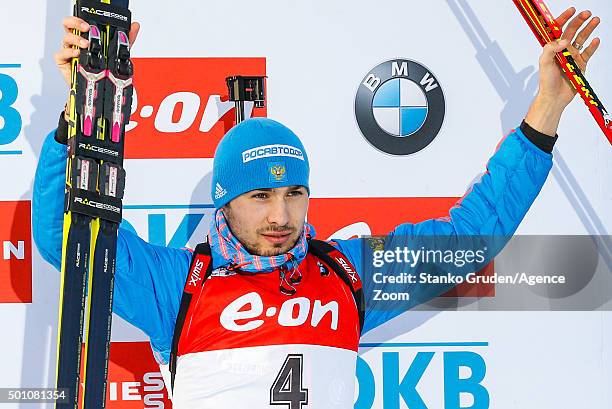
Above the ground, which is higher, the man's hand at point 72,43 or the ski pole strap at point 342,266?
the man's hand at point 72,43

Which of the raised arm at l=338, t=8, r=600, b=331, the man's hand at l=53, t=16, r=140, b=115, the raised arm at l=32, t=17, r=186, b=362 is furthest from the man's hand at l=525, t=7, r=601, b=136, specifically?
the man's hand at l=53, t=16, r=140, b=115

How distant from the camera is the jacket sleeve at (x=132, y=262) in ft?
6.60

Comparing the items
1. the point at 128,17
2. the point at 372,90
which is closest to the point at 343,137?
the point at 372,90

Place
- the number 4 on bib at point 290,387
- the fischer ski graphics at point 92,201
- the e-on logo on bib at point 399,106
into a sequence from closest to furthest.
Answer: the fischer ski graphics at point 92,201 < the number 4 on bib at point 290,387 < the e-on logo on bib at point 399,106

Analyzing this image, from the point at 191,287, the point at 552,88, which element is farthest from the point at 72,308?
the point at 552,88

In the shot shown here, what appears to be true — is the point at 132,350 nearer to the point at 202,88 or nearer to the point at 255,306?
the point at 255,306

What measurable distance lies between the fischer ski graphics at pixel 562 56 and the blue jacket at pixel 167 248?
0.68 feet

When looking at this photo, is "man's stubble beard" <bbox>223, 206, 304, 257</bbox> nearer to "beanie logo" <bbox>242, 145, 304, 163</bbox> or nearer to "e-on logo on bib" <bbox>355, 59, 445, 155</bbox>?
"beanie logo" <bbox>242, 145, 304, 163</bbox>

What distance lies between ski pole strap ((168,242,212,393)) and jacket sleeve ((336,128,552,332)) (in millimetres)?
375

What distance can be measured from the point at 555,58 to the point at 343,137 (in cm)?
63

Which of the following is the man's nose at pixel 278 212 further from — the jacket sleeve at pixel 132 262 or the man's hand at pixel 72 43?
the man's hand at pixel 72 43

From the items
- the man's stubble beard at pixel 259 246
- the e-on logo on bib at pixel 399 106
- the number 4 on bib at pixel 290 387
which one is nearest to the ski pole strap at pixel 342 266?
the man's stubble beard at pixel 259 246

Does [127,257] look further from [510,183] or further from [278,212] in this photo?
[510,183]

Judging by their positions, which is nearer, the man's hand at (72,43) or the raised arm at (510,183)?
the man's hand at (72,43)
